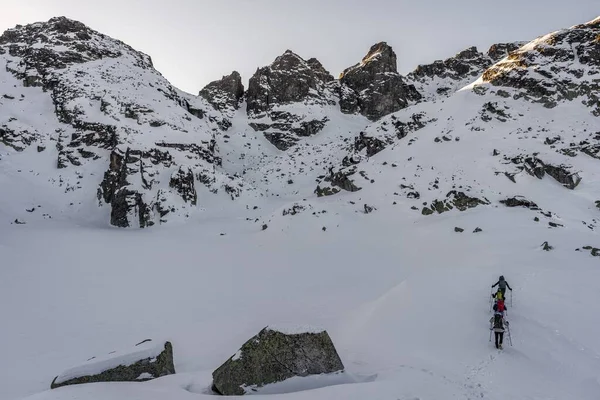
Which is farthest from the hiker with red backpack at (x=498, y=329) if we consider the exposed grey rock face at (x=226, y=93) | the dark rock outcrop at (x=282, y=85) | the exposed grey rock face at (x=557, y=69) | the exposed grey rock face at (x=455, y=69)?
the exposed grey rock face at (x=455, y=69)

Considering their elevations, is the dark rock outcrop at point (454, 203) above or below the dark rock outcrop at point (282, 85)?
below

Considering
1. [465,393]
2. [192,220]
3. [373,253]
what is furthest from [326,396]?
[192,220]

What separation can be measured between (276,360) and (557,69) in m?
52.6

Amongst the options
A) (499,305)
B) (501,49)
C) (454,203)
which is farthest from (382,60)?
(499,305)

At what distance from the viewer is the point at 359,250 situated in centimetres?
2447

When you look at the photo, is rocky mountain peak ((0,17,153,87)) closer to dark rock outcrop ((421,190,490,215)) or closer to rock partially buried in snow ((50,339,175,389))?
dark rock outcrop ((421,190,490,215))

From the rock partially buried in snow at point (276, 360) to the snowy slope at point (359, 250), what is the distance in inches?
11.2

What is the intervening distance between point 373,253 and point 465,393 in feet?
51.1

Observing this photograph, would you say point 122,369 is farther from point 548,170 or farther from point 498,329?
point 548,170

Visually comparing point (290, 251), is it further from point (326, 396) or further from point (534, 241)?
point (326, 396)

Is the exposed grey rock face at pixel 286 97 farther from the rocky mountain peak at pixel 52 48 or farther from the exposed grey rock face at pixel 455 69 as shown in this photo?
the rocky mountain peak at pixel 52 48

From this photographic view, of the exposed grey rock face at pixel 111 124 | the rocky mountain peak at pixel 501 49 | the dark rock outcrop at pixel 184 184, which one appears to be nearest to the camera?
the exposed grey rock face at pixel 111 124

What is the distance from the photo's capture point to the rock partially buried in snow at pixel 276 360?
759 cm

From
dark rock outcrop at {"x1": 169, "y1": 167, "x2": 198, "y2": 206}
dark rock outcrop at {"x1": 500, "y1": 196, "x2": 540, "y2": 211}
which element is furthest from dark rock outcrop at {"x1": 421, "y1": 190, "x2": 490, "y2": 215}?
dark rock outcrop at {"x1": 169, "y1": 167, "x2": 198, "y2": 206}
